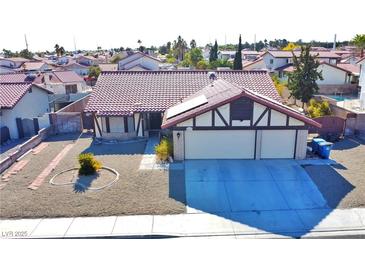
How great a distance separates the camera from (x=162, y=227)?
1131 centimetres

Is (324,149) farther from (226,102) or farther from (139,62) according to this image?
(139,62)

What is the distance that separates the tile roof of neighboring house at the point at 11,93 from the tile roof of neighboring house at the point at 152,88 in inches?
239

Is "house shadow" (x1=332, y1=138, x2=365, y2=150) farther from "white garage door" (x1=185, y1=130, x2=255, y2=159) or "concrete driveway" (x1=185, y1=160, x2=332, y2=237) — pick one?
"white garage door" (x1=185, y1=130, x2=255, y2=159)

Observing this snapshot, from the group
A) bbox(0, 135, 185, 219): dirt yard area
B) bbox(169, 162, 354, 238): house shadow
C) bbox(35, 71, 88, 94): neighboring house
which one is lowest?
bbox(169, 162, 354, 238): house shadow

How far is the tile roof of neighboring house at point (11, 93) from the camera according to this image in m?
22.9

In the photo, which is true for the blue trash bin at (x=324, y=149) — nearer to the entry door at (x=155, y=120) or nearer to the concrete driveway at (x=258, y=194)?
the concrete driveway at (x=258, y=194)

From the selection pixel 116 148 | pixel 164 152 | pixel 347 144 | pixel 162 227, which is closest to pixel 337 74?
pixel 347 144

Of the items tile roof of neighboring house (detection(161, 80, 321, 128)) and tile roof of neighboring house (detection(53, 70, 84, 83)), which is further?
tile roof of neighboring house (detection(53, 70, 84, 83))

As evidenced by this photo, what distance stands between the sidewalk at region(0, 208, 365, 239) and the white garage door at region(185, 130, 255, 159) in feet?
19.2

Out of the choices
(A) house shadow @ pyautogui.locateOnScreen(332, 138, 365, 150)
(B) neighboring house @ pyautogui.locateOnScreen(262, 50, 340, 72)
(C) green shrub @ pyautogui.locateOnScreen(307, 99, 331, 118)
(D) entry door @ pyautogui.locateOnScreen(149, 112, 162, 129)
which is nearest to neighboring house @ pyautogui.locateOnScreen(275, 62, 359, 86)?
(B) neighboring house @ pyautogui.locateOnScreen(262, 50, 340, 72)

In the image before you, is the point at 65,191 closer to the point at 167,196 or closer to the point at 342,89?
the point at 167,196

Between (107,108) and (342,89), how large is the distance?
33.2m

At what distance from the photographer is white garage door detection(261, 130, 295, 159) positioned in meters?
17.2

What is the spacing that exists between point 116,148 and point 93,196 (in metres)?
6.86
